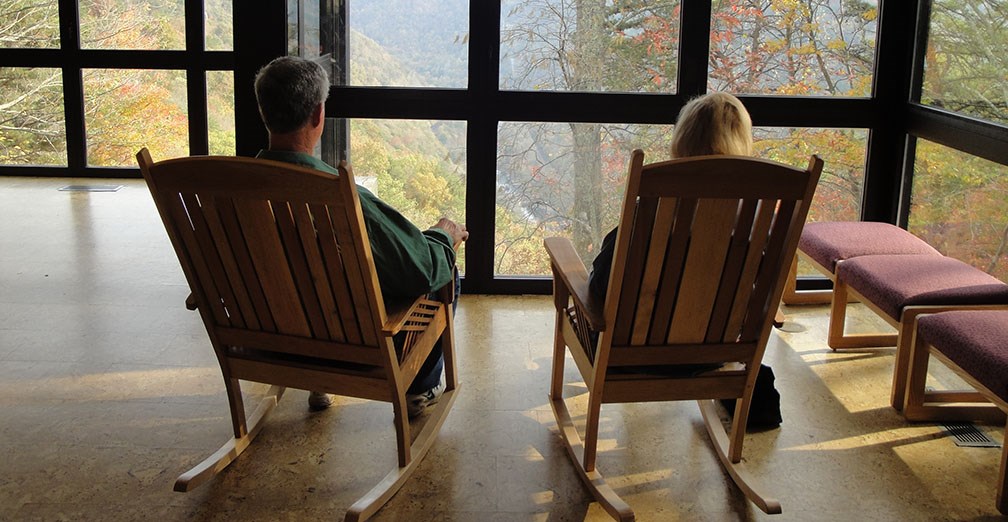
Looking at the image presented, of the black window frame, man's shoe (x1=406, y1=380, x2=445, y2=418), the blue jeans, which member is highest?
the black window frame

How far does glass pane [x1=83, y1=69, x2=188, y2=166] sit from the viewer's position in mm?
7035

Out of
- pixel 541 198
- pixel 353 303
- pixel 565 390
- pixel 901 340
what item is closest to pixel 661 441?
pixel 565 390

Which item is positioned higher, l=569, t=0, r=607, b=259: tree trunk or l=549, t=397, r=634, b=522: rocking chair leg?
l=569, t=0, r=607, b=259: tree trunk

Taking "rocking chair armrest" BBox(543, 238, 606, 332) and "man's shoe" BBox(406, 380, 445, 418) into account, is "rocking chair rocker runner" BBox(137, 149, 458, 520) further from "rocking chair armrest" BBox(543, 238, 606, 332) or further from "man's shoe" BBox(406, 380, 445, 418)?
"rocking chair armrest" BBox(543, 238, 606, 332)

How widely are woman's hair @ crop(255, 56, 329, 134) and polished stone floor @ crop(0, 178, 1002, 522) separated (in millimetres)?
913

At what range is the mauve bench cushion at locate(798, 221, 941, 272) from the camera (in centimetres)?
366

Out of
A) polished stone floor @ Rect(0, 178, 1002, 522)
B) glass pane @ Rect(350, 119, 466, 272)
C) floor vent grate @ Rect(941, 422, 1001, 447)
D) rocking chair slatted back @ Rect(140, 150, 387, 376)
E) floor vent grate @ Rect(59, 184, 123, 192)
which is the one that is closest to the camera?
rocking chair slatted back @ Rect(140, 150, 387, 376)

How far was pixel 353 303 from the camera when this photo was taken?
96.9 inches

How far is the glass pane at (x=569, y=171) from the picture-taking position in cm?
423

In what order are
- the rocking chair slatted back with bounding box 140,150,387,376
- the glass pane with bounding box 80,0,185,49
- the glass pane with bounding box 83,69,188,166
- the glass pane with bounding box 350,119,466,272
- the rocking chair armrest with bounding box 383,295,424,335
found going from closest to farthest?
1. the rocking chair slatted back with bounding box 140,150,387,376
2. the rocking chair armrest with bounding box 383,295,424,335
3. the glass pane with bounding box 350,119,466,272
4. the glass pane with bounding box 80,0,185,49
5. the glass pane with bounding box 83,69,188,166

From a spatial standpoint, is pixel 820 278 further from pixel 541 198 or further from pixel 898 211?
pixel 541 198

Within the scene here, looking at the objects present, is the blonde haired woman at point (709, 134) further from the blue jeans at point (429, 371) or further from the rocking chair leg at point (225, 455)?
the rocking chair leg at point (225, 455)

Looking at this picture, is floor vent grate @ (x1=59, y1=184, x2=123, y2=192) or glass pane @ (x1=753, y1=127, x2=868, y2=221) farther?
floor vent grate @ (x1=59, y1=184, x2=123, y2=192)

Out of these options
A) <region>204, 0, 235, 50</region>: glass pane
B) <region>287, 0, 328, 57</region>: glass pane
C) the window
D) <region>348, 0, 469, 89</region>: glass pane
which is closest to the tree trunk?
<region>348, 0, 469, 89</region>: glass pane
